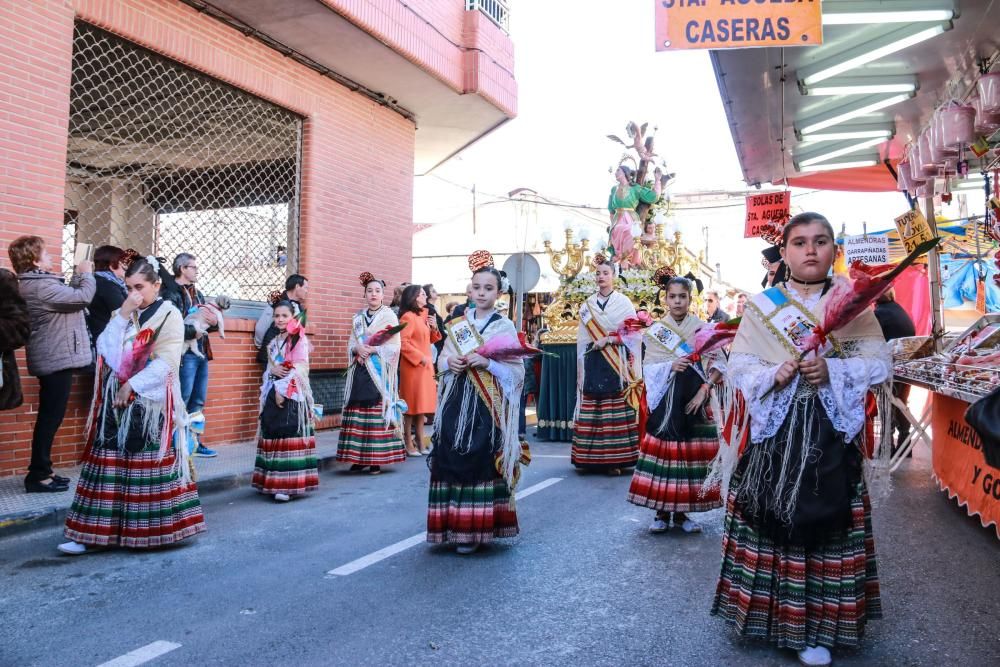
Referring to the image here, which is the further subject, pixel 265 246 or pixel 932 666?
pixel 265 246

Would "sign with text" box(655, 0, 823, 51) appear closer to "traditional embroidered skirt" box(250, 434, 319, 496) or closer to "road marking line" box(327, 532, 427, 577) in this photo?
"road marking line" box(327, 532, 427, 577)

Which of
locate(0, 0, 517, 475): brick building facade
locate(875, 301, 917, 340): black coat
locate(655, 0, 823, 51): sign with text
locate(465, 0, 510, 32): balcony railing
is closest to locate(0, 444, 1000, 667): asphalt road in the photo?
locate(875, 301, 917, 340): black coat

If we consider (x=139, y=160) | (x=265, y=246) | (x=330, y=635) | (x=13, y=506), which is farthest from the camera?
(x=139, y=160)

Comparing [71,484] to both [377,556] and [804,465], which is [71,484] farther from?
[804,465]

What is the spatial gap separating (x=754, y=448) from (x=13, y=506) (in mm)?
5242

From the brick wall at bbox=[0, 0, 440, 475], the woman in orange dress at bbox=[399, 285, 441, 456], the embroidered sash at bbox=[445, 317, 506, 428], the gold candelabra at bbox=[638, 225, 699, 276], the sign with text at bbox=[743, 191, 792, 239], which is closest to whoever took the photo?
the embroidered sash at bbox=[445, 317, 506, 428]

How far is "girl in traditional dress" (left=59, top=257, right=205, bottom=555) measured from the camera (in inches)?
189

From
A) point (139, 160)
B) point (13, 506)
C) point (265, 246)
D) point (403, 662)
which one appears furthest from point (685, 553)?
point (139, 160)

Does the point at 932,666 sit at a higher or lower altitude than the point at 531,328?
lower

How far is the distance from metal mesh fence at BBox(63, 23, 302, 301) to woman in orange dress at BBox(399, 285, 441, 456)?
199 centimetres

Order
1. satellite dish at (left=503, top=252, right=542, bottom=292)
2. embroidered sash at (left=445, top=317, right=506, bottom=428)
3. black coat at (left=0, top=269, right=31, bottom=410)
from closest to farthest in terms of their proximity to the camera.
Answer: embroidered sash at (left=445, top=317, right=506, bottom=428), black coat at (left=0, top=269, right=31, bottom=410), satellite dish at (left=503, top=252, right=542, bottom=292)

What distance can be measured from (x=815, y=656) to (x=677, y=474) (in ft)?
7.88

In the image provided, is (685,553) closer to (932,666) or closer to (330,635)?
(932,666)

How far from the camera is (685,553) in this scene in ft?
16.1
